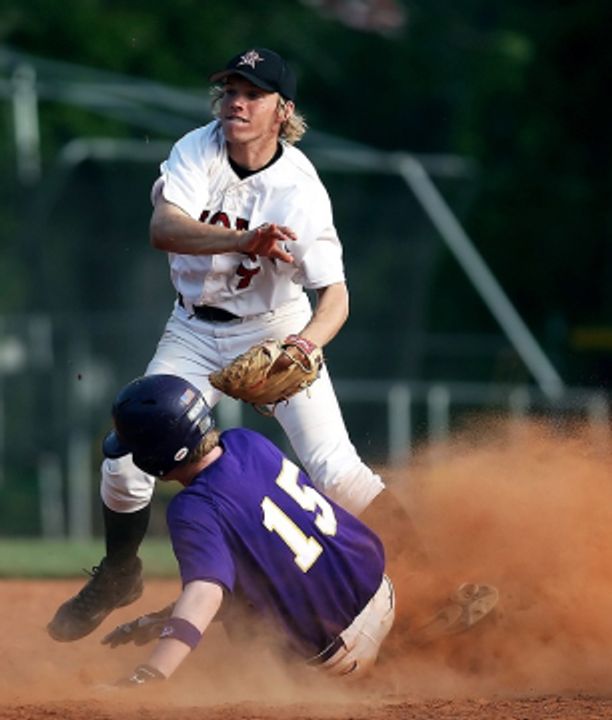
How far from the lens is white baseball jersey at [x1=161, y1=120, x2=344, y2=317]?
6867 mm

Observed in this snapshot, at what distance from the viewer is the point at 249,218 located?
22.6 ft

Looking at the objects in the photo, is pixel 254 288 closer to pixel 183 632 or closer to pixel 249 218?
pixel 249 218

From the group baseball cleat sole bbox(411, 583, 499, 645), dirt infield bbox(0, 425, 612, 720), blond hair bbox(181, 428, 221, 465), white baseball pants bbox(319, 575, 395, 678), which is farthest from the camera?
baseball cleat sole bbox(411, 583, 499, 645)

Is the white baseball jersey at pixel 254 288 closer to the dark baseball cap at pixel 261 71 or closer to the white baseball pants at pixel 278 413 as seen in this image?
the white baseball pants at pixel 278 413

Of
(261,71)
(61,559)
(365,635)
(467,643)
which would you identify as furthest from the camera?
(61,559)

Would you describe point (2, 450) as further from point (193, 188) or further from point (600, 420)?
point (193, 188)

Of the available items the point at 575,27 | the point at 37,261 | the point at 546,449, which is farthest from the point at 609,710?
the point at 575,27

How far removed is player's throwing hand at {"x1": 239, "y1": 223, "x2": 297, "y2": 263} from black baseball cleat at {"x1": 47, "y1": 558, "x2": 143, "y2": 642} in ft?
4.95

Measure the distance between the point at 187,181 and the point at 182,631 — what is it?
225 centimetres

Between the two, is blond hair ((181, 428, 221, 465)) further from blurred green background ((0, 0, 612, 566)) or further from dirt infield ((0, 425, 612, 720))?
blurred green background ((0, 0, 612, 566))

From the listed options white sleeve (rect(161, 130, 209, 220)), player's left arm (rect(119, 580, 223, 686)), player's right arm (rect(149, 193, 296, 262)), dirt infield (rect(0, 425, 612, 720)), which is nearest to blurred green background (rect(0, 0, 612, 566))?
dirt infield (rect(0, 425, 612, 720))

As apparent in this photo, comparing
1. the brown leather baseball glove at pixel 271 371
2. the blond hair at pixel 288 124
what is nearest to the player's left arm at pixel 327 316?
the brown leather baseball glove at pixel 271 371

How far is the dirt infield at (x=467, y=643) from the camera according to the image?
5898 millimetres

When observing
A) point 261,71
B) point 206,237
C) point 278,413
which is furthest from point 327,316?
point 261,71
